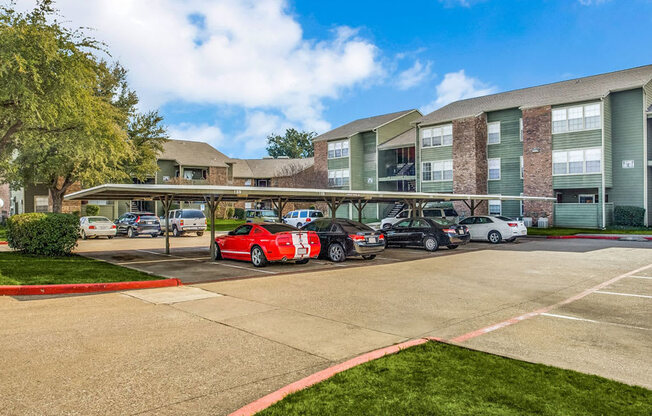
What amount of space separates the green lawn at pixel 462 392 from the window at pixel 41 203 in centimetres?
4484

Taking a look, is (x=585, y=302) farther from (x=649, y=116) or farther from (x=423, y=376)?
(x=649, y=116)

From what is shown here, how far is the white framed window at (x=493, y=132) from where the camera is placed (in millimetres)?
35969

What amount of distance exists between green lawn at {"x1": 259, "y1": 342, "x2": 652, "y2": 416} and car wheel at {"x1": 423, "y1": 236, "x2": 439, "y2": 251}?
14.4 metres

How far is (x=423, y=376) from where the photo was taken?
477 centimetres

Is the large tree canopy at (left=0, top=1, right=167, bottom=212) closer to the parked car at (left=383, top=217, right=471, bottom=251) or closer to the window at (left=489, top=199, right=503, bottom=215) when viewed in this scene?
the parked car at (left=383, top=217, right=471, bottom=251)

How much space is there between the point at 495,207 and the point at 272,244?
84.5 ft

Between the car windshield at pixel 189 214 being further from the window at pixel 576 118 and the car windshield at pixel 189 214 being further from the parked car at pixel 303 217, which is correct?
the window at pixel 576 118

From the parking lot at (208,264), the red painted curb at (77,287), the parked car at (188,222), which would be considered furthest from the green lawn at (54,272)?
the parked car at (188,222)

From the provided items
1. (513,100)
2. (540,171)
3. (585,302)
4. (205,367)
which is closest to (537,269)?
(585,302)

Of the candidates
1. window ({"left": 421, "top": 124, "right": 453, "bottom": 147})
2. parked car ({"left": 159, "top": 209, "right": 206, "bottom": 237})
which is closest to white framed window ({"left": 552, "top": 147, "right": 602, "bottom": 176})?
window ({"left": 421, "top": 124, "right": 453, "bottom": 147})

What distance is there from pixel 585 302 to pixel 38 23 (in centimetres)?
1811

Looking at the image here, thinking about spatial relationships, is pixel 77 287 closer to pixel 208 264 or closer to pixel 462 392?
pixel 208 264

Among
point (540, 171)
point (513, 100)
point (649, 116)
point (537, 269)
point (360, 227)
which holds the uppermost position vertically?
point (513, 100)

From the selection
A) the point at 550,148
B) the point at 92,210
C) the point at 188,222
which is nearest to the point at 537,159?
the point at 550,148
